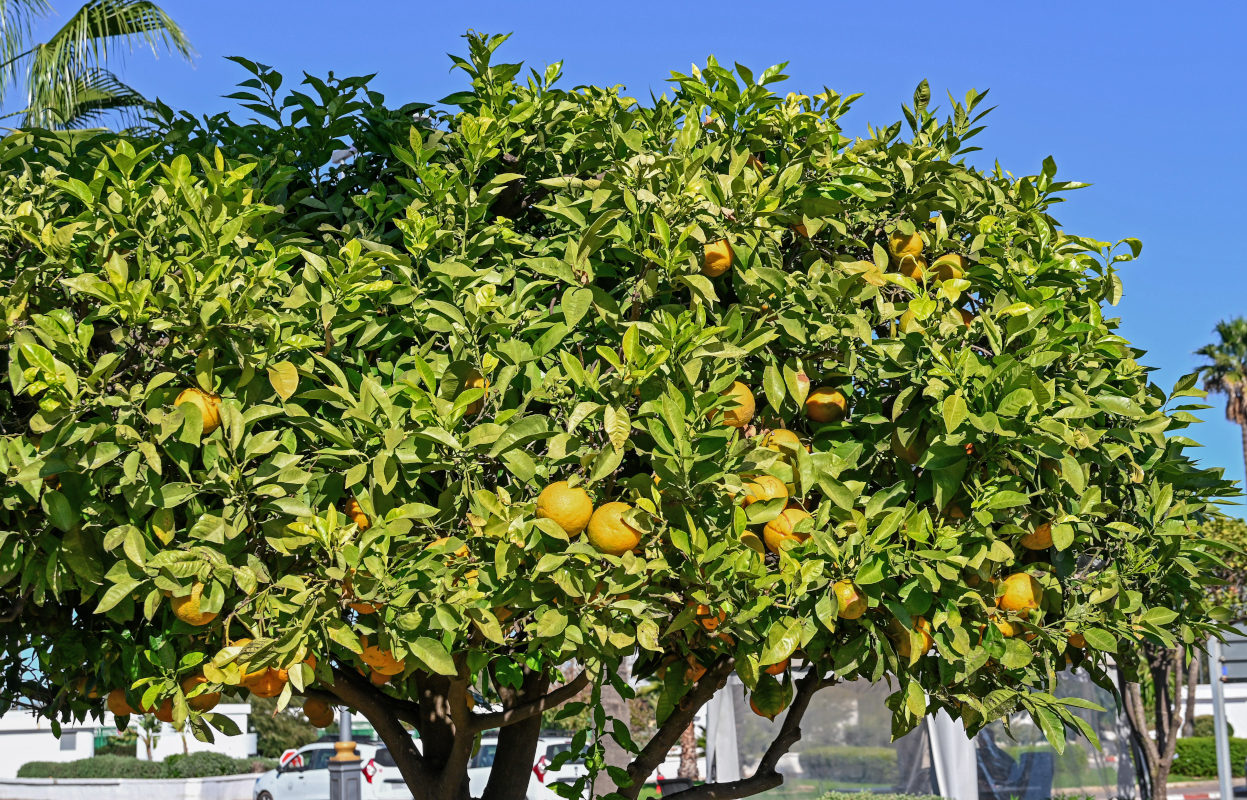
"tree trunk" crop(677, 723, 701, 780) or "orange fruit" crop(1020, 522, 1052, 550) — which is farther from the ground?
"orange fruit" crop(1020, 522, 1052, 550)

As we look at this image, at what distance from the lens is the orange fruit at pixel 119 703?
11.0ft

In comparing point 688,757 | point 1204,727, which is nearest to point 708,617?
point 688,757

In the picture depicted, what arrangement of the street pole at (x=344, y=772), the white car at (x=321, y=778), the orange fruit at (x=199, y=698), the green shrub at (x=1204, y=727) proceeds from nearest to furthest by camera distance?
the orange fruit at (x=199, y=698), the street pole at (x=344, y=772), the white car at (x=321, y=778), the green shrub at (x=1204, y=727)

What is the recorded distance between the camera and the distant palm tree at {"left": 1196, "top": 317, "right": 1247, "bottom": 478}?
101 feet

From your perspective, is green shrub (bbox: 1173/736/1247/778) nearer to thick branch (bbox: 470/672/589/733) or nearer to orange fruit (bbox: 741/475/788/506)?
thick branch (bbox: 470/672/589/733)

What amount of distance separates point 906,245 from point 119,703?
9.03ft

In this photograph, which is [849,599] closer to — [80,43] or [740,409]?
[740,409]

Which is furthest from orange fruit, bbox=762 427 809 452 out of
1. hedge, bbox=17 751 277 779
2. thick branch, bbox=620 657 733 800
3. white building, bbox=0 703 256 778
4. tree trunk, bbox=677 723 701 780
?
white building, bbox=0 703 256 778

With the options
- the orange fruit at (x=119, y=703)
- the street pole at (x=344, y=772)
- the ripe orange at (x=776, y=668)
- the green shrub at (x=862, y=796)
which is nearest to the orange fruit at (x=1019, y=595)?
the ripe orange at (x=776, y=668)

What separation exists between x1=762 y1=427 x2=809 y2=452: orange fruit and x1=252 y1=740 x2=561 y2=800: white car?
16.4 meters

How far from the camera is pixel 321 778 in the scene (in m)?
19.7

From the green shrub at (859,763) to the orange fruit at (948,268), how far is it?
29.1 ft

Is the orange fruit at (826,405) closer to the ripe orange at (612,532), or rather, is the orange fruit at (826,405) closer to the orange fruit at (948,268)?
the orange fruit at (948,268)

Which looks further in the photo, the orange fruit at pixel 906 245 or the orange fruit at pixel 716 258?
the orange fruit at pixel 906 245
